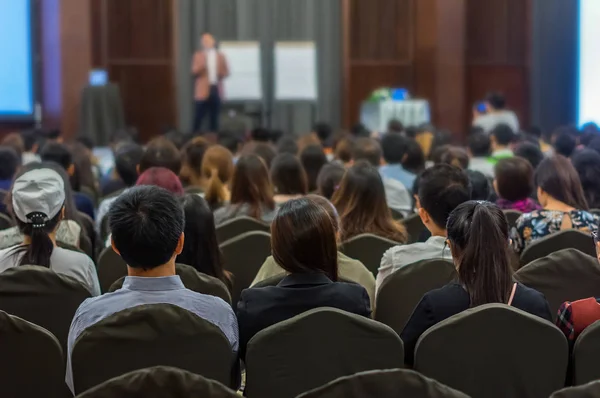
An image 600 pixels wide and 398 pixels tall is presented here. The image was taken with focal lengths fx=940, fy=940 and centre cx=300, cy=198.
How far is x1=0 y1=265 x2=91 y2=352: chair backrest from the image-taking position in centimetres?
297

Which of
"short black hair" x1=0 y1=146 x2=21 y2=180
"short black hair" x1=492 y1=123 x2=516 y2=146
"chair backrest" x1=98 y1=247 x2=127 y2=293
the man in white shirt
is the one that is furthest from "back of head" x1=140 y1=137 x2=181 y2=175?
the man in white shirt

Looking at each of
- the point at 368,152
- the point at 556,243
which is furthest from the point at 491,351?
the point at 368,152

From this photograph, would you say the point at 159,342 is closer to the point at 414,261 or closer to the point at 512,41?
the point at 414,261

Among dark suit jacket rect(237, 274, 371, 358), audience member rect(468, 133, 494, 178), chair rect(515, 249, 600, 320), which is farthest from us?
audience member rect(468, 133, 494, 178)

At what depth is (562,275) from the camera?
3221 millimetres

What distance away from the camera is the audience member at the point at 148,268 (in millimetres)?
2594

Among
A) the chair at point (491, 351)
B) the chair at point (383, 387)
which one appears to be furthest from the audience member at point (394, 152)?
the chair at point (383, 387)

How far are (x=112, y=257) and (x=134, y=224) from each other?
118cm

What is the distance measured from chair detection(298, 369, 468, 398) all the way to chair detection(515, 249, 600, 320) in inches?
60.1

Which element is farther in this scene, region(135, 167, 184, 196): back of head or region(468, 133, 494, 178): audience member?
region(468, 133, 494, 178): audience member

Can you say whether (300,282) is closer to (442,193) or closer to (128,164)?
(442,193)

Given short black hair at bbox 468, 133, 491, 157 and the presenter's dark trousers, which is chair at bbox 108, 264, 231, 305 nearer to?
short black hair at bbox 468, 133, 491, 157

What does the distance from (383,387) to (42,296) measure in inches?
63.5

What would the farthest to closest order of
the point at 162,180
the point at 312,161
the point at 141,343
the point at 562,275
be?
the point at 312,161 → the point at 162,180 → the point at 562,275 → the point at 141,343
